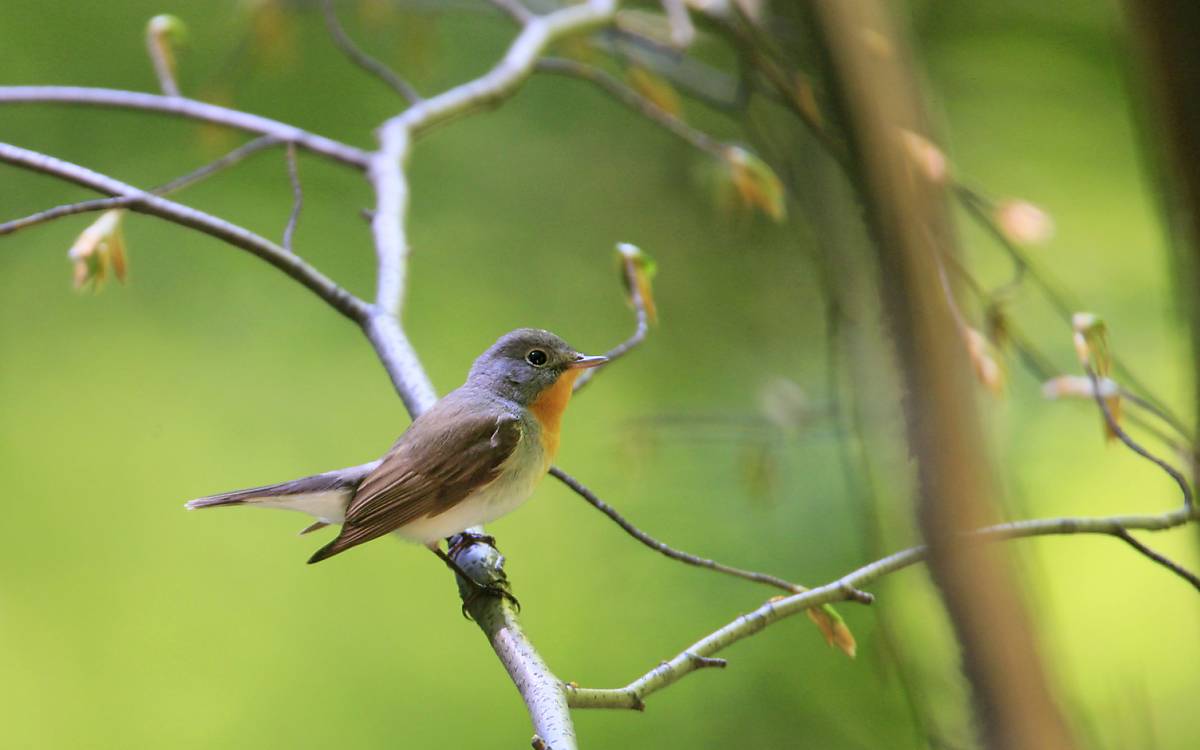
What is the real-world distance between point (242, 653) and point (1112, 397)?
115 inches

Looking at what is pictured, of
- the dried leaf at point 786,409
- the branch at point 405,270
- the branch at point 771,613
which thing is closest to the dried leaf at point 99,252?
the branch at point 405,270

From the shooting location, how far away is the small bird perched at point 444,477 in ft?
6.70

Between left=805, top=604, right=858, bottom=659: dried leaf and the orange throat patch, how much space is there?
785mm

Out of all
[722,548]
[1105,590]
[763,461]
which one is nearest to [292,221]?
[763,461]

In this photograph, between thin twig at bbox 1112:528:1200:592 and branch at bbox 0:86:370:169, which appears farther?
branch at bbox 0:86:370:169

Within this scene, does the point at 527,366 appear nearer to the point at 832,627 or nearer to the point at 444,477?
the point at 444,477

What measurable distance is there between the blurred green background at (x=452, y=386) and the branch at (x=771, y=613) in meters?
1.37

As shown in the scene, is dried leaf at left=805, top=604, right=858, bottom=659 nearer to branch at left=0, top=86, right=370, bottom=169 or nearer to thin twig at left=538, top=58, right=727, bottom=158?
thin twig at left=538, top=58, right=727, bottom=158

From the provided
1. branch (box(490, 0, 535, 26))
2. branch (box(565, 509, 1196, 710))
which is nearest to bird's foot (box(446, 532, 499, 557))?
branch (box(565, 509, 1196, 710))

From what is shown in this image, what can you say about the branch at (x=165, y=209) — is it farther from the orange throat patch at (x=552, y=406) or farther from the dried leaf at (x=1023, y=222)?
the dried leaf at (x=1023, y=222)

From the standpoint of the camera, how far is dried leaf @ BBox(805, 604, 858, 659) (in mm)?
1632

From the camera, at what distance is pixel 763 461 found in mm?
2787

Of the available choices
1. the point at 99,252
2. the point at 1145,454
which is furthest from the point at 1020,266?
the point at 99,252

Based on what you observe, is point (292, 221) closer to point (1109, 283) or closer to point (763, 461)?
point (763, 461)
